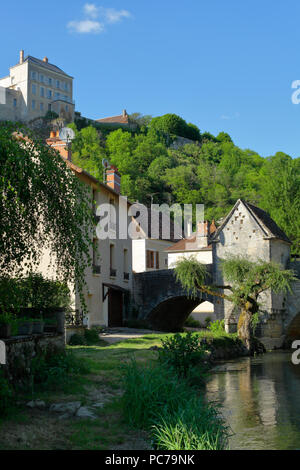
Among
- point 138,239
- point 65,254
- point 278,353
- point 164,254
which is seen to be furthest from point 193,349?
point 164,254

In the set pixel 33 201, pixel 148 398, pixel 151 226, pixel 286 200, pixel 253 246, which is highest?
pixel 286 200

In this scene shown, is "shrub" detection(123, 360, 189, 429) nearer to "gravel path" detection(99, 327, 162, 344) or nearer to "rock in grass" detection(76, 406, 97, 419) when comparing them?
"rock in grass" detection(76, 406, 97, 419)

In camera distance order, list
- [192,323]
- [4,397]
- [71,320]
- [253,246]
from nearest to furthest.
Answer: [4,397], [71,320], [253,246], [192,323]

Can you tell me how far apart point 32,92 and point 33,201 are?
80511mm

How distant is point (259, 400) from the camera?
1092 cm

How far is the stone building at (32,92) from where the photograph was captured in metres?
82.2

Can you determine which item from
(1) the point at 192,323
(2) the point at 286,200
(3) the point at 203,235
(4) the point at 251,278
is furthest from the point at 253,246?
(1) the point at 192,323

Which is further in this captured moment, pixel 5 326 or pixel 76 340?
pixel 76 340

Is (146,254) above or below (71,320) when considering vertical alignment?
above

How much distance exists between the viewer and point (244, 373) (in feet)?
51.1

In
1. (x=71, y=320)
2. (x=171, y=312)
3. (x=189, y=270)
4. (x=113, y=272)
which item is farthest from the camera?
(x=171, y=312)

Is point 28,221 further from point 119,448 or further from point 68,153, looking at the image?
point 68,153

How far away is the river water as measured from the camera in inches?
294

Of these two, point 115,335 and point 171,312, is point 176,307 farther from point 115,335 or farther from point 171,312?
point 115,335
